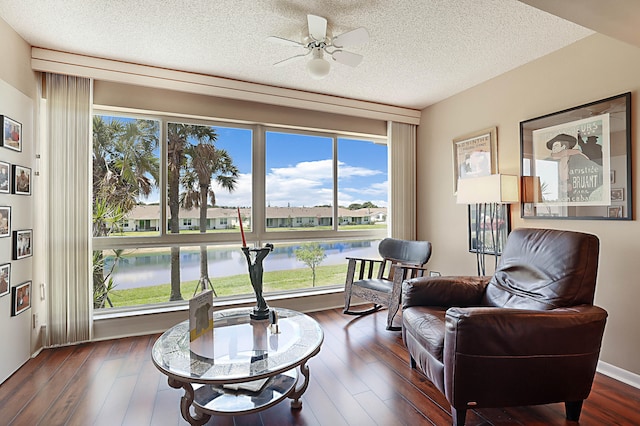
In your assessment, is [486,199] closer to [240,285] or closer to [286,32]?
[286,32]

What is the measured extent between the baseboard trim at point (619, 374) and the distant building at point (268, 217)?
2592 millimetres

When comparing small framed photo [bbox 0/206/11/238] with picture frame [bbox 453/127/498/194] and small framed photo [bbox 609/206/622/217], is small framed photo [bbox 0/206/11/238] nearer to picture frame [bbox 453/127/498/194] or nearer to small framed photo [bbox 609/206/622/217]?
picture frame [bbox 453/127/498/194]

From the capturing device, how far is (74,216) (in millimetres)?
2779

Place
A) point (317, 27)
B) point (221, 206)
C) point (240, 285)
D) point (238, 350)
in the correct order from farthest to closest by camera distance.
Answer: point (240, 285), point (221, 206), point (317, 27), point (238, 350)

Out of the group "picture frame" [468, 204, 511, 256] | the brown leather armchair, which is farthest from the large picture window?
the brown leather armchair

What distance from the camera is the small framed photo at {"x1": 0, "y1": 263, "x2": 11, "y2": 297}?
7.20 ft

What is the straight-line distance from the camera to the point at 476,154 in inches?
134

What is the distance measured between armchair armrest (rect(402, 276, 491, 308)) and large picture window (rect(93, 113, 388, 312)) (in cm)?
169

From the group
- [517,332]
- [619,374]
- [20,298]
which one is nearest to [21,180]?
[20,298]

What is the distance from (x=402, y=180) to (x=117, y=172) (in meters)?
3.23

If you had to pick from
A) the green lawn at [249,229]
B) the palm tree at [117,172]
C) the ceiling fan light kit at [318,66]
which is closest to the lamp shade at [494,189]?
the green lawn at [249,229]

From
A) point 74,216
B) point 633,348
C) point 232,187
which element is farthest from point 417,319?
point 74,216

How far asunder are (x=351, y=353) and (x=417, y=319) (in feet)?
2.59

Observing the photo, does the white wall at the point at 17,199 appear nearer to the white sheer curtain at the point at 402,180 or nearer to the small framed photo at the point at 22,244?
the small framed photo at the point at 22,244
